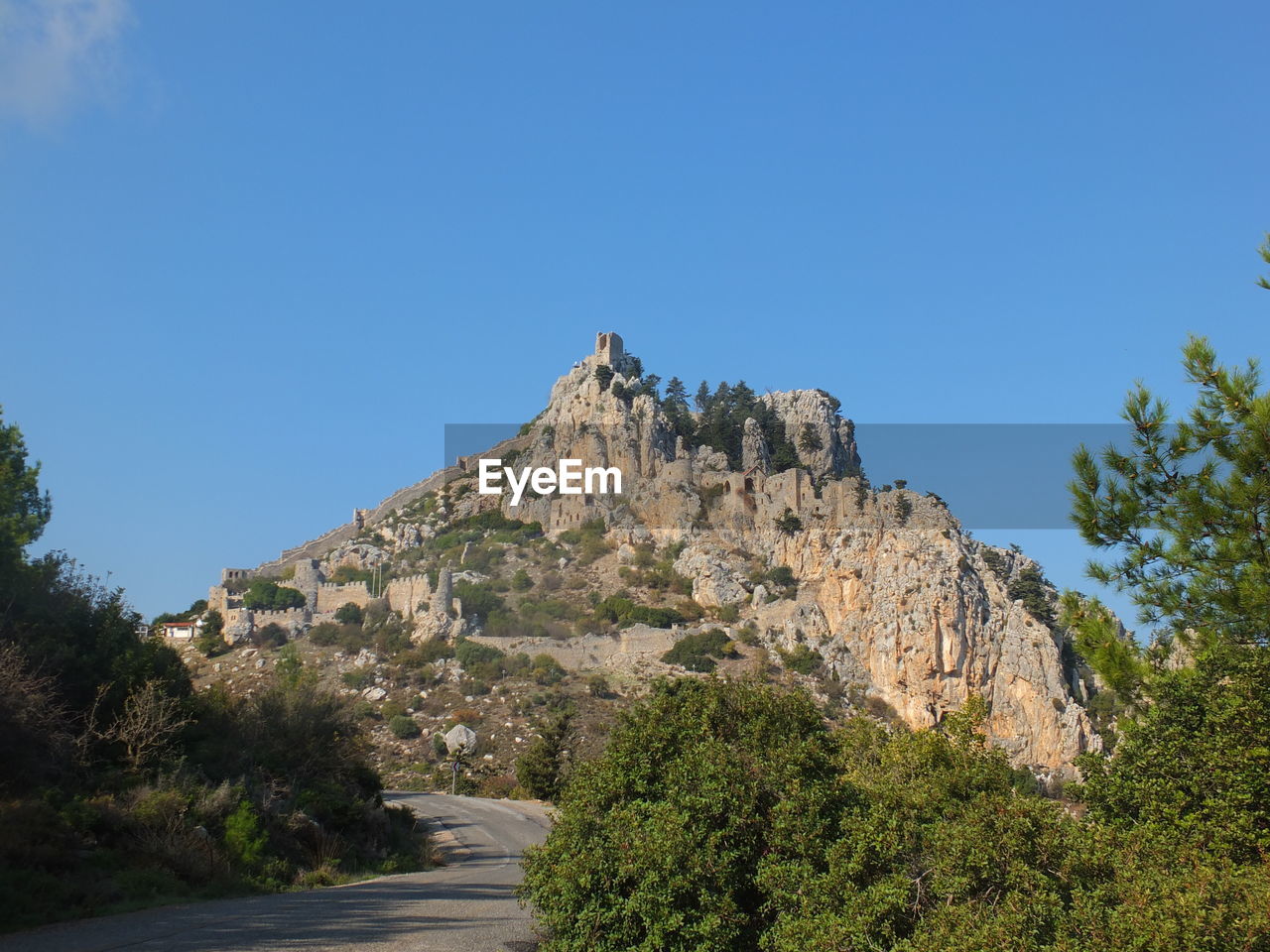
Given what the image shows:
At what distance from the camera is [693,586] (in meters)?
66.2

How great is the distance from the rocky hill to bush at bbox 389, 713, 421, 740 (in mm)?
1451

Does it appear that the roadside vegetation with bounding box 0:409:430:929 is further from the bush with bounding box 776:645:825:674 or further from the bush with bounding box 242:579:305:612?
the bush with bounding box 242:579:305:612

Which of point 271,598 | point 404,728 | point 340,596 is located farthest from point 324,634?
point 404,728

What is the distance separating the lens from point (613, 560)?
70562mm

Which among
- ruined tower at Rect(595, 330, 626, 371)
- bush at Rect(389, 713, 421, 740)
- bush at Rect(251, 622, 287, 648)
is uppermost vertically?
ruined tower at Rect(595, 330, 626, 371)

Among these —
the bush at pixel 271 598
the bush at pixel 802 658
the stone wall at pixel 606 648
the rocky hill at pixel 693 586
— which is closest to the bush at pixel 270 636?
the rocky hill at pixel 693 586

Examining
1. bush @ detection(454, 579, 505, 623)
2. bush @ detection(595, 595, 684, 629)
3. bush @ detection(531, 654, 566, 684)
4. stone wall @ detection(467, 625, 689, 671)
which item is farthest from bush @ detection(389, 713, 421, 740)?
bush @ detection(595, 595, 684, 629)

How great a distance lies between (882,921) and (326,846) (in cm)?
1071

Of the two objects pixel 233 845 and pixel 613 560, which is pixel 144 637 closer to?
pixel 233 845

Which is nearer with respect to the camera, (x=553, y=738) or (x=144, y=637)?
(x=144, y=637)

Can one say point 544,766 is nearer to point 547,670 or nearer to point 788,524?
point 547,670

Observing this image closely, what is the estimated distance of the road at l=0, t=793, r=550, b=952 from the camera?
8.77 m

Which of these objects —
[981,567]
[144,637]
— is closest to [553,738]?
[144,637]

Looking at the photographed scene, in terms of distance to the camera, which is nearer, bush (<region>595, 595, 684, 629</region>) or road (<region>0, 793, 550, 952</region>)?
road (<region>0, 793, 550, 952</region>)
